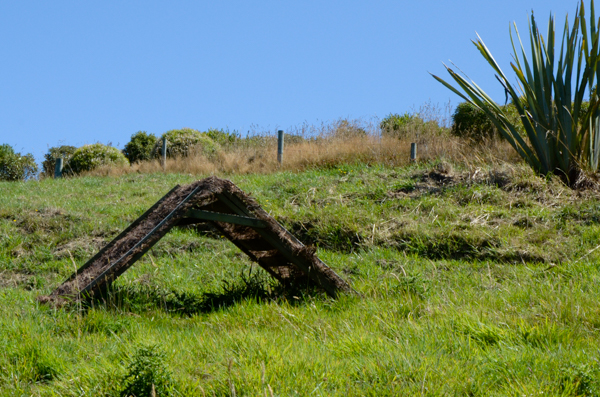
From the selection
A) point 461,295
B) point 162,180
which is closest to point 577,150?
point 461,295

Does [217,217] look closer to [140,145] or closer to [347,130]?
[347,130]

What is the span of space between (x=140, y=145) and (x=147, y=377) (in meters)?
24.0

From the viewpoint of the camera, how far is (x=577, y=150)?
977 centimetres

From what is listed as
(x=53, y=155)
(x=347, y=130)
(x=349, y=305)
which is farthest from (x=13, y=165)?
(x=349, y=305)

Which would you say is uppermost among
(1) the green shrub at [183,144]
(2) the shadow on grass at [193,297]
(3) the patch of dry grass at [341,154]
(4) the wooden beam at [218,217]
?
(1) the green shrub at [183,144]

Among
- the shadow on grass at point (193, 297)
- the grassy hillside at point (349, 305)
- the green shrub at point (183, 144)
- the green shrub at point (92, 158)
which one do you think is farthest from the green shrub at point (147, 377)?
the green shrub at point (92, 158)

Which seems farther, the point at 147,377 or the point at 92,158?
the point at 92,158

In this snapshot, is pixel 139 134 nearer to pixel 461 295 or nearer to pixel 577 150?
pixel 577 150

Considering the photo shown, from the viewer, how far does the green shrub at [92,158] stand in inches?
841

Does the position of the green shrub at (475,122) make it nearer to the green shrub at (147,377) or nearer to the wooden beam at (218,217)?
the wooden beam at (218,217)

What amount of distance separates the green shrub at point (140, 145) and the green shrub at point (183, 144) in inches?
106

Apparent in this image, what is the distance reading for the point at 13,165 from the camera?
23250 mm

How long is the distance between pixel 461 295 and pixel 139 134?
23.3 metres

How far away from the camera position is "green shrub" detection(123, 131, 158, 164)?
2544 centimetres
